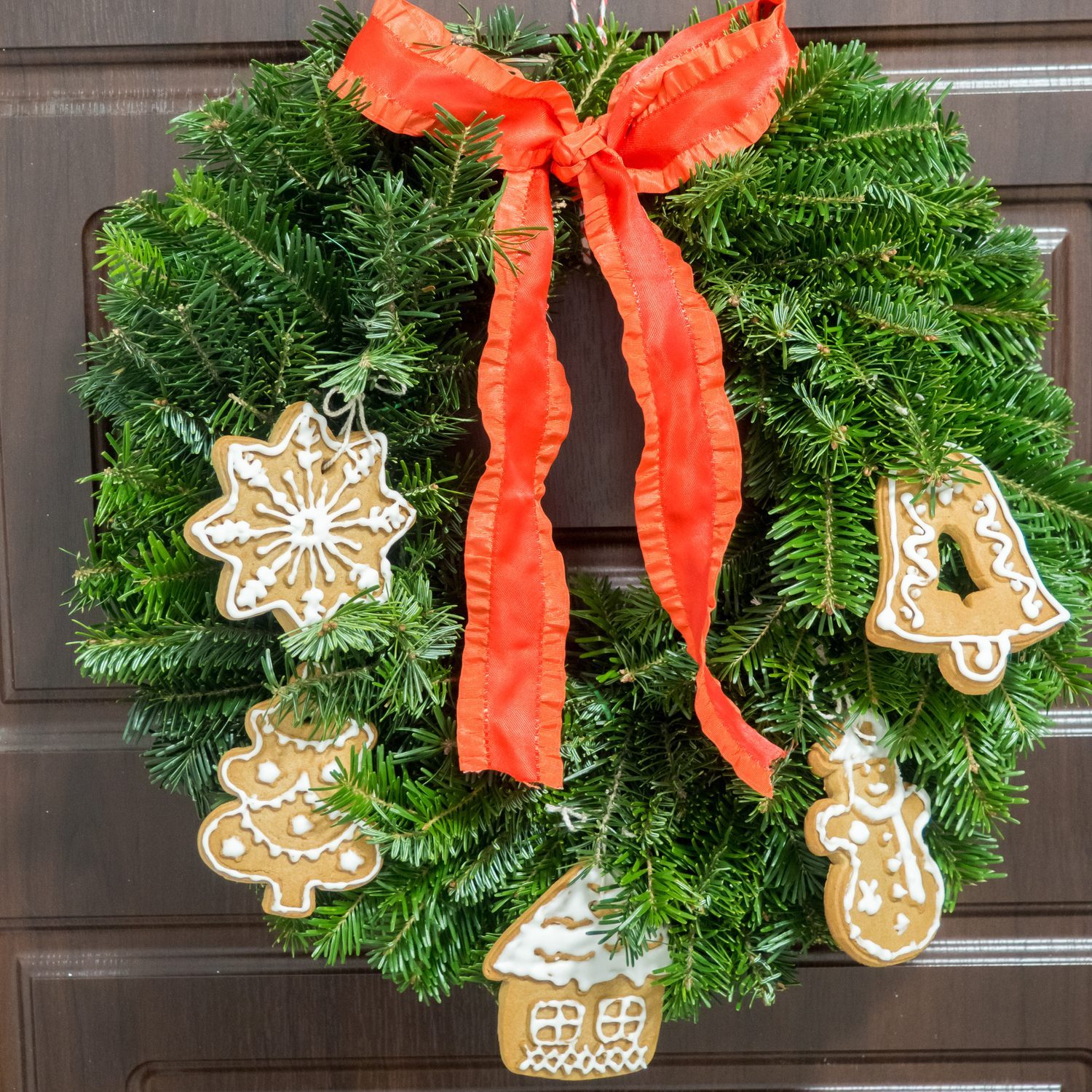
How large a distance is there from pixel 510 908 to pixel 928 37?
719 millimetres

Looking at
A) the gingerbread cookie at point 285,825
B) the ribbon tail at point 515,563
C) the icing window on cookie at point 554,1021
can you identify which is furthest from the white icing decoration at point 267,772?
the icing window on cookie at point 554,1021

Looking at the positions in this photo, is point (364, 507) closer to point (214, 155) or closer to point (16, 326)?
point (214, 155)

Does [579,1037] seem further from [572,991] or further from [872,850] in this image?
[872,850]

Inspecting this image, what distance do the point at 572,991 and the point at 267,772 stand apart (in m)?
0.23

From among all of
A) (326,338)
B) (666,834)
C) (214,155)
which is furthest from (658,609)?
(214,155)

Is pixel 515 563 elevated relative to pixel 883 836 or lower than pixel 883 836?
elevated

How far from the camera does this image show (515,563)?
19.8 inches

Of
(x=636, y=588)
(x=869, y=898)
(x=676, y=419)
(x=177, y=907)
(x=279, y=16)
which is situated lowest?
(x=177, y=907)

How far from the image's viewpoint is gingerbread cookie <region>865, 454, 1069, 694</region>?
49 cm

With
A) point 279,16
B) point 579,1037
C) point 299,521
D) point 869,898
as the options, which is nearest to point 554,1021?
point 579,1037

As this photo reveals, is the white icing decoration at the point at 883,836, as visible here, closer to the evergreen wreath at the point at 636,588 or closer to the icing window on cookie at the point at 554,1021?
the evergreen wreath at the point at 636,588

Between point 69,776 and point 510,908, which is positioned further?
point 69,776

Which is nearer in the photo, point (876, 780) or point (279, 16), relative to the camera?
point (876, 780)

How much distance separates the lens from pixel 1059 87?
679 millimetres
